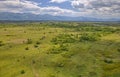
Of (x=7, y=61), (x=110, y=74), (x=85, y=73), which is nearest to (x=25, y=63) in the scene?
(x=7, y=61)

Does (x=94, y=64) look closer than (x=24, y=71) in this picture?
No

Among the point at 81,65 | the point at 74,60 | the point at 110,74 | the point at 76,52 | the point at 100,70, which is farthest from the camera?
the point at 76,52

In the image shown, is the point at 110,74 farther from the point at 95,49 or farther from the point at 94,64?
the point at 95,49

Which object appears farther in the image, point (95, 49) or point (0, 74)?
point (95, 49)

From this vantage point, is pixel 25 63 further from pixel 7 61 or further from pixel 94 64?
pixel 94 64

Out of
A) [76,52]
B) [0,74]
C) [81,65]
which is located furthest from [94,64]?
[0,74]

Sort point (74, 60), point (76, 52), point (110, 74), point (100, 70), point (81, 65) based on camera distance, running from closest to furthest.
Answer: point (110, 74) < point (100, 70) < point (81, 65) < point (74, 60) < point (76, 52)

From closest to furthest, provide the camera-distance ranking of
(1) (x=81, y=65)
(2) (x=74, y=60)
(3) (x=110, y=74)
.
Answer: (3) (x=110, y=74) → (1) (x=81, y=65) → (2) (x=74, y=60)

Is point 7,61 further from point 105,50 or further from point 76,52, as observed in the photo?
point 105,50
